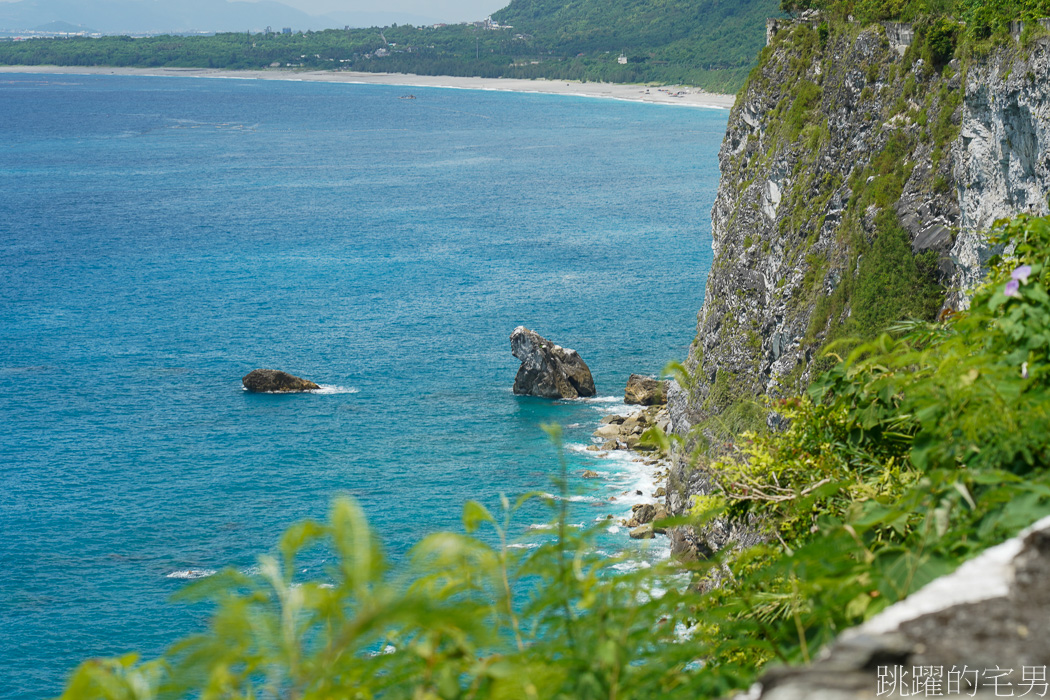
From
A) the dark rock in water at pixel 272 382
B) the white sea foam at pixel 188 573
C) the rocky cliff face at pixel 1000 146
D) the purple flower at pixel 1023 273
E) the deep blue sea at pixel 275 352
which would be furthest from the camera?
the dark rock in water at pixel 272 382

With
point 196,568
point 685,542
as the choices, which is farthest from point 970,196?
point 196,568

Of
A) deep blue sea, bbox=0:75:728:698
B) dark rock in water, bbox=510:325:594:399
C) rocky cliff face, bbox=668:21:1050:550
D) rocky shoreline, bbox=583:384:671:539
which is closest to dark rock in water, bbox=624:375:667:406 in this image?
rocky shoreline, bbox=583:384:671:539

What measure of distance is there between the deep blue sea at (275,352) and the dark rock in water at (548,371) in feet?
5.42

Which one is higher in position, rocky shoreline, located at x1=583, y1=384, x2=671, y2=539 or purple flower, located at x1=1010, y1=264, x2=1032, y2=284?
purple flower, located at x1=1010, y1=264, x2=1032, y2=284

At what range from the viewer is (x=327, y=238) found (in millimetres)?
111938

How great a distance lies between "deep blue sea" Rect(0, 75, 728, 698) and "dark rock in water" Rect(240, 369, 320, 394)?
1.05 metres

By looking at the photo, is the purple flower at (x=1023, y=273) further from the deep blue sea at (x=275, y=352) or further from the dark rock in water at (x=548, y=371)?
the dark rock in water at (x=548, y=371)

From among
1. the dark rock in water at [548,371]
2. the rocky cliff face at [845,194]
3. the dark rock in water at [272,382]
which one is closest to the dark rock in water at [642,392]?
the dark rock in water at [548,371]

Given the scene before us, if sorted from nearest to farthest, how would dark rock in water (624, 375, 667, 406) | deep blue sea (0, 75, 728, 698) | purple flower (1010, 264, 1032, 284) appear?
purple flower (1010, 264, 1032, 284) → deep blue sea (0, 75, 728, 698) → dark rock in water (624, 375, 667, 406)

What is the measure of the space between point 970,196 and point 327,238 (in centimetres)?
9163

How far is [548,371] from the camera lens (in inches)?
2566

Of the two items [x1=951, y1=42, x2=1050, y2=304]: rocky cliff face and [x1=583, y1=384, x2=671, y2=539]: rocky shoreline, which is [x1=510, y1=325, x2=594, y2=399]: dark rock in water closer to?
[x1=583, y1=384, x2=671, y2=539]: rocky shoreline

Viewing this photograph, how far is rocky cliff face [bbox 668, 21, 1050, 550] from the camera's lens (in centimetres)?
2686

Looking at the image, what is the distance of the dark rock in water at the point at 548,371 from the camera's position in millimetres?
65188
